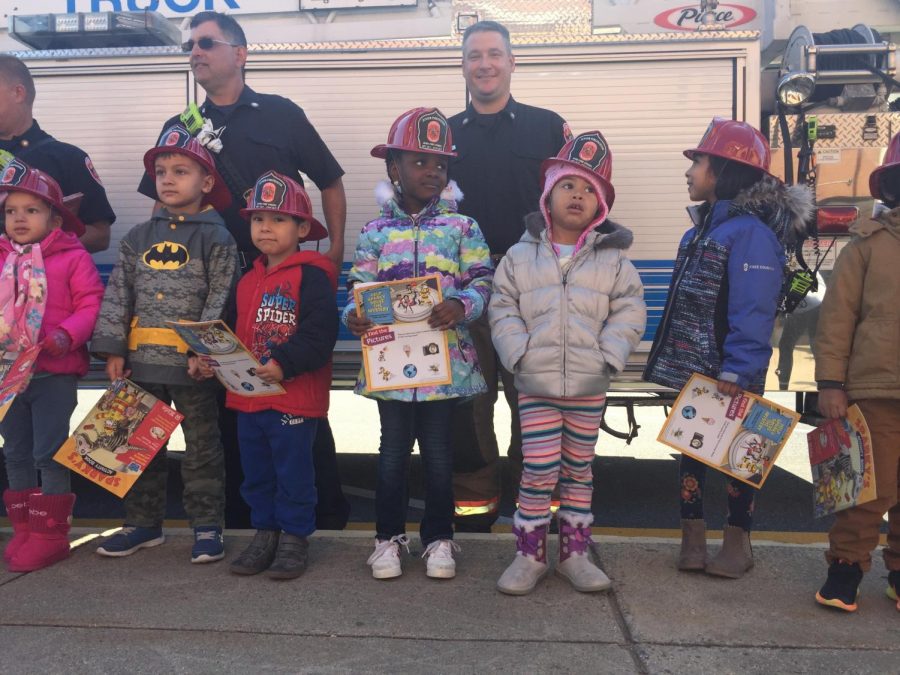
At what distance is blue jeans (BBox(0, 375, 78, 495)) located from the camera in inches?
156

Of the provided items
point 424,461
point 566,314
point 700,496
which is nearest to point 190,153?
point 424,461

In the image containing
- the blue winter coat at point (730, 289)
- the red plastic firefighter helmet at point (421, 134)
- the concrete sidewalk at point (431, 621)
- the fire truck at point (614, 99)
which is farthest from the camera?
the fire truck at point (614, 99)

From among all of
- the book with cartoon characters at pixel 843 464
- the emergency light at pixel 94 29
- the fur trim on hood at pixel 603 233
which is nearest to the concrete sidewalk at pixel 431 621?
the book with cartoon characters at pixel 843 464

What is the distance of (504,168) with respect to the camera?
442cm

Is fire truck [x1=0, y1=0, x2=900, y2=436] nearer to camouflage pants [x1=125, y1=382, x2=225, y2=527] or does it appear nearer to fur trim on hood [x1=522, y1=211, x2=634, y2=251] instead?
camouflage pants [x1=125, y1=382, x2=225, y2=527]

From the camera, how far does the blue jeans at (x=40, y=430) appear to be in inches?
156

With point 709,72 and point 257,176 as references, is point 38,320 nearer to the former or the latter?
point 257,176

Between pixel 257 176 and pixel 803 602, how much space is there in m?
3.04

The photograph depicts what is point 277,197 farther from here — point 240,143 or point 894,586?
point 894,586

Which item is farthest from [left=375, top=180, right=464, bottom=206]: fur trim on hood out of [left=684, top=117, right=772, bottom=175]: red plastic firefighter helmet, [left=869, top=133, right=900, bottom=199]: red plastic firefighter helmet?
[left=869, top=133, right=900, bottom=199]: red plastic firefighter helmet

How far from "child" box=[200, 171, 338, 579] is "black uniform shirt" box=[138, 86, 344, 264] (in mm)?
501

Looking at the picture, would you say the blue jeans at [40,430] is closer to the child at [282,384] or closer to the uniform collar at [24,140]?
the child at [282,384]

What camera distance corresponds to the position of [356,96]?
17.5ft

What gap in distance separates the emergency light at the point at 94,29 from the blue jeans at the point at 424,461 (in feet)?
10.3
